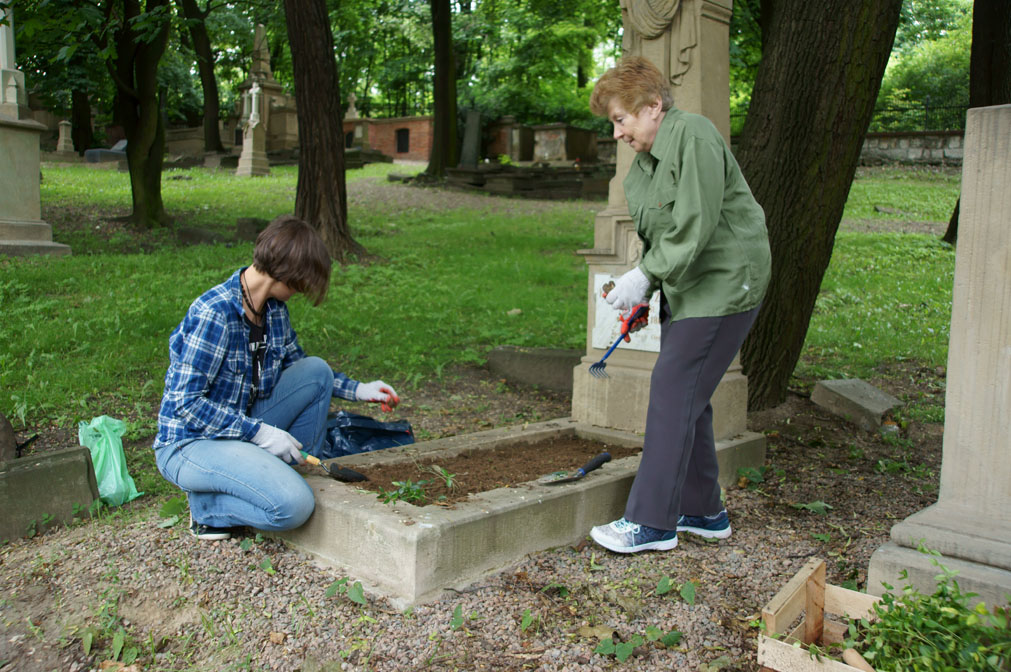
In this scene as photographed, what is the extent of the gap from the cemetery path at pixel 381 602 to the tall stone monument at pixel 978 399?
0.61 metres

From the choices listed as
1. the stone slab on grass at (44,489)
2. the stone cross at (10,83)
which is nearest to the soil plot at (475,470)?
the stone slab on grass at (44,489)

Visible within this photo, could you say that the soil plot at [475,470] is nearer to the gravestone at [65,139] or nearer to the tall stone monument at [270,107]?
the tall stone monument at [270,107]

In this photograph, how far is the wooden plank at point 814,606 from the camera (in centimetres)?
247

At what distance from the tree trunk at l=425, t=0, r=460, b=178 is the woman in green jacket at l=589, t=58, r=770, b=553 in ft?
56.6

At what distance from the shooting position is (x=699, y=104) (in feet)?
14.4

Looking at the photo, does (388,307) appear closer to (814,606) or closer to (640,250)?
(640,250)

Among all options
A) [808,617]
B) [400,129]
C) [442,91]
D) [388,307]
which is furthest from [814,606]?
[400,129]

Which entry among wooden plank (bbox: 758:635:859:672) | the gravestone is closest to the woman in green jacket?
wooden plank (bbox: 758:635:859:672)

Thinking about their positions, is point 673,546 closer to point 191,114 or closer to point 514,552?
point 514,552

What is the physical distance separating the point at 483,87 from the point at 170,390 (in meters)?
28.6

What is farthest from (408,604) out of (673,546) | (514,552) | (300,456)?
(673,546)

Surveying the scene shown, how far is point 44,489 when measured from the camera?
3.66 m

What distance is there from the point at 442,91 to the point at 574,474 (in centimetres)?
1797

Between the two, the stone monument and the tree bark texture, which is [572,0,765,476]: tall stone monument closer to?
the tree bark texture
